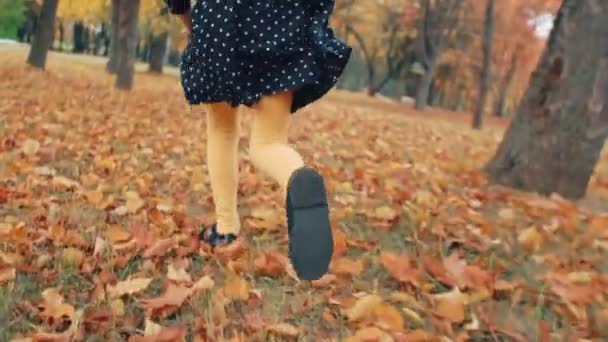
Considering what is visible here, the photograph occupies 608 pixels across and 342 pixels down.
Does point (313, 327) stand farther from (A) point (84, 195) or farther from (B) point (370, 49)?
(B) point (370, 49)

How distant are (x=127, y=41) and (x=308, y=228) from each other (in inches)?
493

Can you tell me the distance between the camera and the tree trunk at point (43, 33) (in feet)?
54.1

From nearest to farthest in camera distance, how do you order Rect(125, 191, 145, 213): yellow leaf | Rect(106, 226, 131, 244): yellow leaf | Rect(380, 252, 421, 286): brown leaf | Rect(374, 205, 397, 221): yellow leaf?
Rect(380, 252, 421, 286): brown leaf, Rect(106, 226, 131, 244): yellow leaf, Rect(125, 191, 145, 213): yellow leaf, Rect(374, 205, 397, 221): yellow leaf

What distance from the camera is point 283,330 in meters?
2.01

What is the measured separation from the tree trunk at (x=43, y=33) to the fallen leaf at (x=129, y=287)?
1568 cm

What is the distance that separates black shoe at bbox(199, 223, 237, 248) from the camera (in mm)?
2850

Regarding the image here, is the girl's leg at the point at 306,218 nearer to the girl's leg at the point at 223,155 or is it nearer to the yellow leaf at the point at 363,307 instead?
the yellow leaf at the point at 363,307

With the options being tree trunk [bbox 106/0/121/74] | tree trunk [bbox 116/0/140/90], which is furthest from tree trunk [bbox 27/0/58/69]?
tree trunk [bbox 116/0/140/90]

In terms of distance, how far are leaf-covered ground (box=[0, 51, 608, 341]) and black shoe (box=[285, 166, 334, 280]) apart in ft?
0.72

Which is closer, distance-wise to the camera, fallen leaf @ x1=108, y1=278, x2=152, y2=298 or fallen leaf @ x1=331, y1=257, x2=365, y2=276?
fallen leaf @ x1=108, y1=278, x2=152, y2=298

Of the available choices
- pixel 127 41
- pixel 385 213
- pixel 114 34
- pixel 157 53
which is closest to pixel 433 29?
pixel 157 53

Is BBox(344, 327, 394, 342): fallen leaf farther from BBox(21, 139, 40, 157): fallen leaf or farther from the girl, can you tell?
BBox(21, 139, 40, 157): fallen leaf

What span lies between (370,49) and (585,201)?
32279mm

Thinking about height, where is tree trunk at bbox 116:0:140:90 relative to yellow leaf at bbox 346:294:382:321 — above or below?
above
